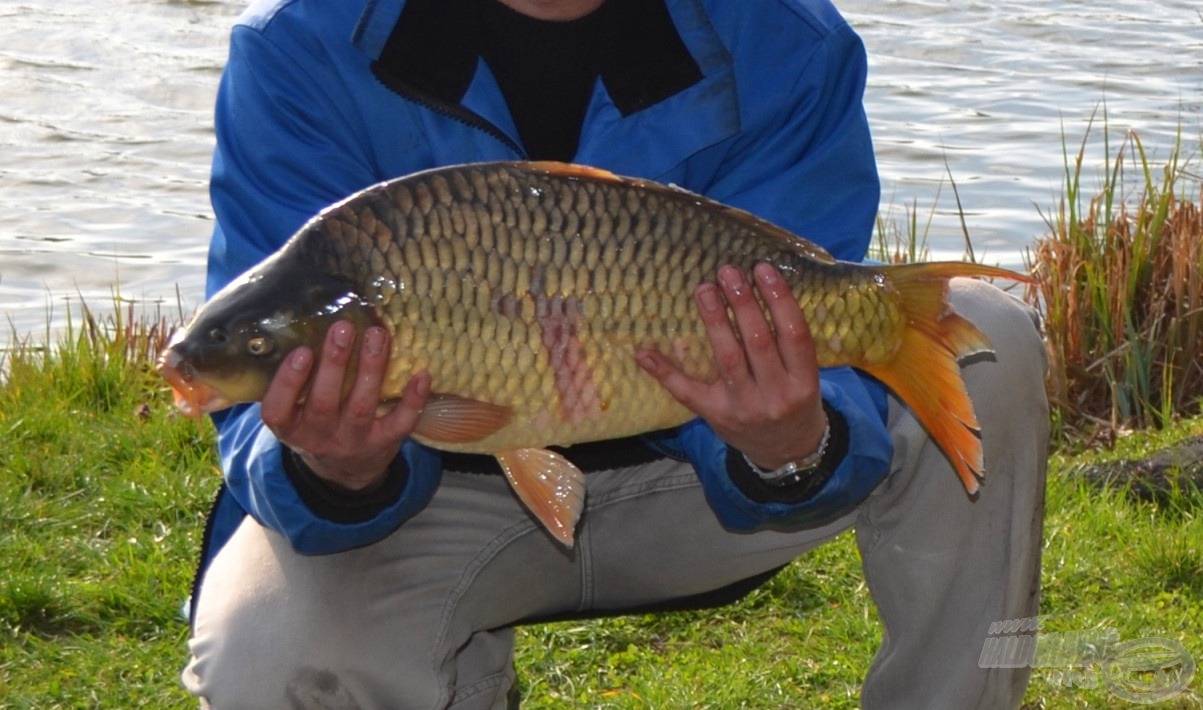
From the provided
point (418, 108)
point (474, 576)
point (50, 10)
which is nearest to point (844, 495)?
point (474, 576)

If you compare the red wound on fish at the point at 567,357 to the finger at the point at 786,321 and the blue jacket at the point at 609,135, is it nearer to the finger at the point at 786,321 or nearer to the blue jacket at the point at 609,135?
the finger at the point at 786,321

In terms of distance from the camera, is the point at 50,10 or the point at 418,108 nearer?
the point at 418,108

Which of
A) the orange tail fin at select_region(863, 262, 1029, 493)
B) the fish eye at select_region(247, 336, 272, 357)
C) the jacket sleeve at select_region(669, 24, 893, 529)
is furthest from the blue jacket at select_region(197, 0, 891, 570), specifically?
→ the fish eye at select_region(247, 336, 272, 357)

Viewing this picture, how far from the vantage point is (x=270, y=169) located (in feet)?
5.75

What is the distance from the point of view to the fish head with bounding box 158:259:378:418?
1407mm

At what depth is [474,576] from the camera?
176 centimetres

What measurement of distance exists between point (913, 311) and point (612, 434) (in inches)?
11.5

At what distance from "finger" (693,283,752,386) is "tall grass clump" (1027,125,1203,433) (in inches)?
76.1

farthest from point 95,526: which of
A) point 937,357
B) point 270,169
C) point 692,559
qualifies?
point 937,357

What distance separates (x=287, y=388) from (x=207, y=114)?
5.15 m

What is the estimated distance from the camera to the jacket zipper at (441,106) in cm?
178

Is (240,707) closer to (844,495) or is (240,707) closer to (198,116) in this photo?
(844,495)

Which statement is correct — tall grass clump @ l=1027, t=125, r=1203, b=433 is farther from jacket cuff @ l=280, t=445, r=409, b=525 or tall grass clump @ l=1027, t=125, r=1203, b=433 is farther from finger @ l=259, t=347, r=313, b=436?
finger @ l=259, t=347, r=313, b=436

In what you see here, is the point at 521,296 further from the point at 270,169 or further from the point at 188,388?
the point at 270,169
